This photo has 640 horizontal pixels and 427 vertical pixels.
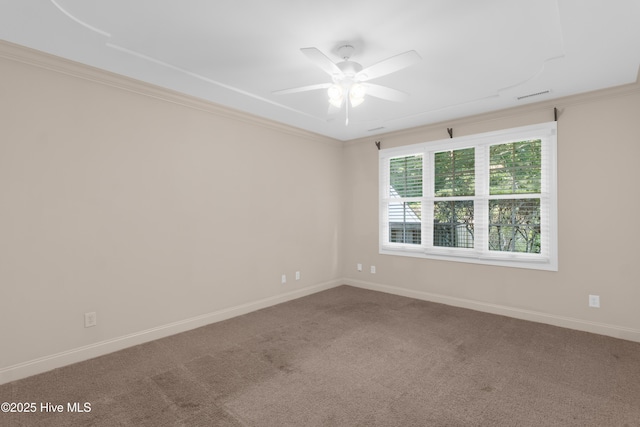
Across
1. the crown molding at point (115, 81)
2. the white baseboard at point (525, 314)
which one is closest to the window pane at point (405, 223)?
the white baseboard at point (525, 314)

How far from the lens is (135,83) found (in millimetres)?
3152

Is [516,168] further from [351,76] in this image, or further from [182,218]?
[182,218]

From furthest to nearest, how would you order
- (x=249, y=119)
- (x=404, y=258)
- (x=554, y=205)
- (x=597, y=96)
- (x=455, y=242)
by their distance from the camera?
(x=404, y=258) < (x=455, y=242) < (x=249, y=119) < (x=554, y=205) < (x=597, y=96)

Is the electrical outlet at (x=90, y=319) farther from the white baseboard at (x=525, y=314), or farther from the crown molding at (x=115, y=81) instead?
the white baseboard at (x=525, y=314)

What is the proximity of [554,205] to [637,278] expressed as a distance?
1.01 meters

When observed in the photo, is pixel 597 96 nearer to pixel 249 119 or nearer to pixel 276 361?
pixel 249 119

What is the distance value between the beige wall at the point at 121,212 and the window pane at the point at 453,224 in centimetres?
227

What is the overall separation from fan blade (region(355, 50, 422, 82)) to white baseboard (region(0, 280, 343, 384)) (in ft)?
10.1

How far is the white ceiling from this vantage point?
2.03 m

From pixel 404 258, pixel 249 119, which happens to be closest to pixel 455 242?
pixel 404 258

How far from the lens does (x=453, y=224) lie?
4574 mm

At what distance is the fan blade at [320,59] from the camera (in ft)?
6.67

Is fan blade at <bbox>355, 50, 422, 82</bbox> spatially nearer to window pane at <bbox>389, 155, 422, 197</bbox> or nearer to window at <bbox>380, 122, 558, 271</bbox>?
window at <bbox>380, 122, 558, 271</bbox>

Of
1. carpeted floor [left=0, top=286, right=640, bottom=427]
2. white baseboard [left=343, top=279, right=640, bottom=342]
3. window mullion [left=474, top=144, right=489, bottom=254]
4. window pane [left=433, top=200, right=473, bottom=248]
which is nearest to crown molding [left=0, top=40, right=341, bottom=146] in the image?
carpeted floor [left=0, top=286, right=640, bottom=427]
